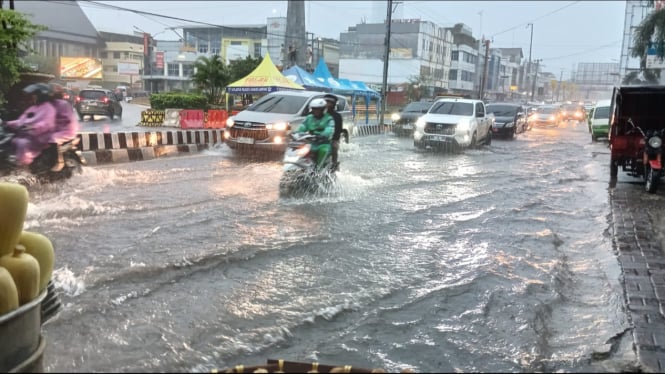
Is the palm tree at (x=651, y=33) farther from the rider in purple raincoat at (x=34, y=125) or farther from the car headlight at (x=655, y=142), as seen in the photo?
the rider in purple raincoat at (x=34, y=125)

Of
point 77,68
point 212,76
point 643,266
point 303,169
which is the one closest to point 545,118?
point 212,76

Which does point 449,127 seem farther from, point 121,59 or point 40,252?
point 121,59

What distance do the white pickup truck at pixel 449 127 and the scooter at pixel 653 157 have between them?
25.6 feet

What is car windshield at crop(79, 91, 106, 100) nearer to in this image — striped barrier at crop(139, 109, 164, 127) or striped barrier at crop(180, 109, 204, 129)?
striped barrier at crop(139, 109, 164, 127)

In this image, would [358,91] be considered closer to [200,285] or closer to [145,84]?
[200,285]

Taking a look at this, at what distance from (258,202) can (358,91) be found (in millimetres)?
23345

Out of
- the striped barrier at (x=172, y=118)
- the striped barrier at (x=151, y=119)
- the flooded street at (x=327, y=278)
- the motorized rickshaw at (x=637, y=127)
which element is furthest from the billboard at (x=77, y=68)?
the motorized rickshaw at (x=637, y=127)

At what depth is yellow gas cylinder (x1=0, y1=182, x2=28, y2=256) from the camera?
2.40 m

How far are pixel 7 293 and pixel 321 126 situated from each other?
7715mm

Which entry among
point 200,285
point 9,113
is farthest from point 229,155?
point 200,285

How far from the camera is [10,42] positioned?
1241cm

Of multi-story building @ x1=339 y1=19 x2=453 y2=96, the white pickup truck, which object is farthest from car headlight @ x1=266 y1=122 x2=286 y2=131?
multi-story building @ x1=339 y1=19 x2=453 y2=96

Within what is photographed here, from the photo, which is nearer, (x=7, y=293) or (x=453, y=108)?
(x=7, y=293)

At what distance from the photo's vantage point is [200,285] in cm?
515
